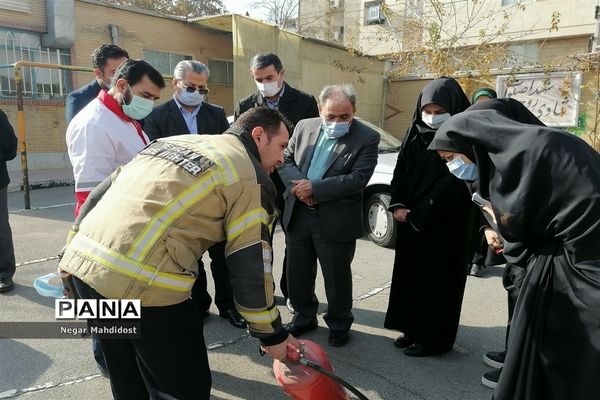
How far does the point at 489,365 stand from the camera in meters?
3.10

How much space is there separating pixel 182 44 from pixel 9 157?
40.3ft

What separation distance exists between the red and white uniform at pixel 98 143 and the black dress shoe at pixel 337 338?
179cm

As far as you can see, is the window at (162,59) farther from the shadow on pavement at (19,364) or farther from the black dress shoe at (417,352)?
the black dress shoe at (417,352)

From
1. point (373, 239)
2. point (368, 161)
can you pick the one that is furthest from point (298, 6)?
point (368, 161)

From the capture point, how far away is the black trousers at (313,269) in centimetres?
333

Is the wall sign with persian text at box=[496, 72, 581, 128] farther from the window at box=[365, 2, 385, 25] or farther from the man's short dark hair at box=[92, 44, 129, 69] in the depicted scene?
the window at box=[365, 2, 385, 25]

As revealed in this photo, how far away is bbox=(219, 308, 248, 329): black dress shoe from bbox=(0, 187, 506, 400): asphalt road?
5 centimetres

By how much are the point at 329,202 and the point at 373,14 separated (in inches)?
960

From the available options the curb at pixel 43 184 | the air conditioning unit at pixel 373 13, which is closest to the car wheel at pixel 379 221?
the curb at pixel 43 184

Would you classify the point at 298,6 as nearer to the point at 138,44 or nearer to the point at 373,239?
the point at 138,44

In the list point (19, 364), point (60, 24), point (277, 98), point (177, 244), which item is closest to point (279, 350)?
point (177, 244)

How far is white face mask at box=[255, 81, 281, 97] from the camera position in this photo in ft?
12.7

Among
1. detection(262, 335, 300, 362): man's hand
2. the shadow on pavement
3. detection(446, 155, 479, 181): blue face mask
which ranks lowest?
the shadow on pavement

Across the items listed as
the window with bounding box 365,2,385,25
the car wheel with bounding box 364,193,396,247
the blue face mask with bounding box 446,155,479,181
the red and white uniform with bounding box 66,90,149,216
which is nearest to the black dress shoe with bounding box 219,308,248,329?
the red and white uniform with bounding box 66,90,149,216
